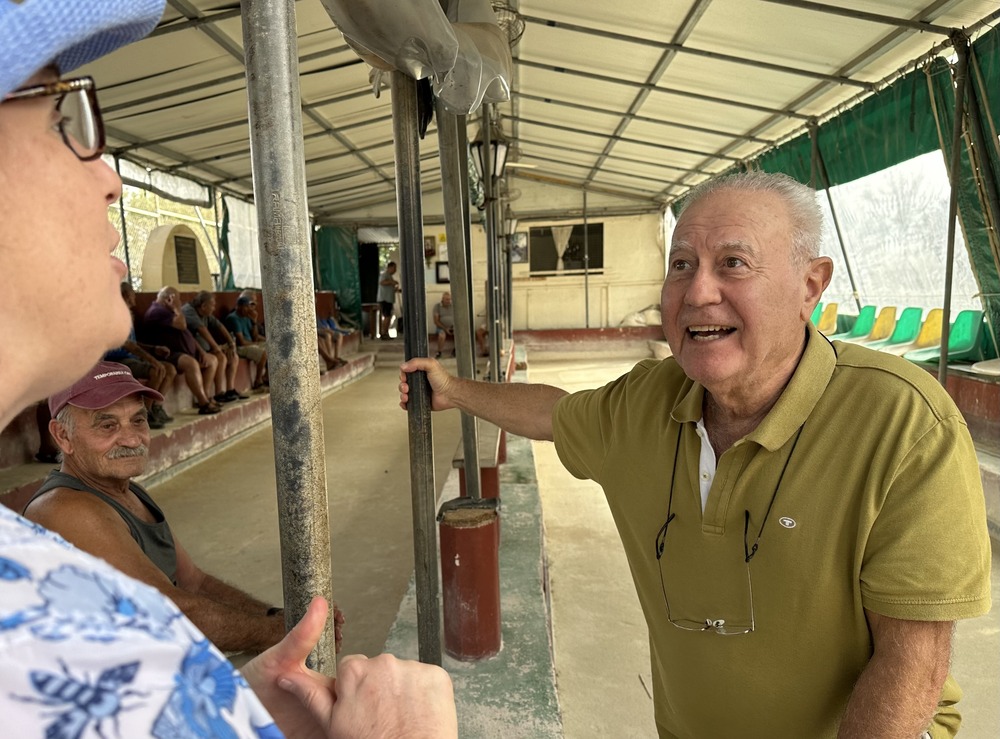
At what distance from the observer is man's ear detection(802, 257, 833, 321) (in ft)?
4.88

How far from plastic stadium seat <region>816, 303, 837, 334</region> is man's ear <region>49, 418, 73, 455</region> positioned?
31.7ft

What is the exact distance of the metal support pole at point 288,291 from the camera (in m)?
0.95

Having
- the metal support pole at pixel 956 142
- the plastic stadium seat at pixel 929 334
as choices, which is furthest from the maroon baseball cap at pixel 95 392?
the plastic stadium seat at pixel 929 334

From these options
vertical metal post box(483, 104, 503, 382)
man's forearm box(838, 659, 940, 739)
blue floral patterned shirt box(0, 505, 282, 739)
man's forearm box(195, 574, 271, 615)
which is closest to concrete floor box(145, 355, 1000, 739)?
man's forearm box(195, 574, 271, 615)

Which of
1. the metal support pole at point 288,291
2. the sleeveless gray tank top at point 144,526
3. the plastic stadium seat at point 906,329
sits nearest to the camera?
the metal support pole at point 288,291

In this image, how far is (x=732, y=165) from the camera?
37.3ft

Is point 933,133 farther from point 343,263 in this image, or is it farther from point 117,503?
point 343,263

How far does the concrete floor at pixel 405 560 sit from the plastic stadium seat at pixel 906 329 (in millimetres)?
4053

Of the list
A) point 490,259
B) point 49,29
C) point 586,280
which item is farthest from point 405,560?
point 586,280

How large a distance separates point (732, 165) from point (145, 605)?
12.4 m

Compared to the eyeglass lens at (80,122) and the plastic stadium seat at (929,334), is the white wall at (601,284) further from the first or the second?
the eyeglass lens at (80,122)

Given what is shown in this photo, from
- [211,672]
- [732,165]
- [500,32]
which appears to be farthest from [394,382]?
[211,672]

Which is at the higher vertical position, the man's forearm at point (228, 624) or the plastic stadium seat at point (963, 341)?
the plastic stadium seat at point (963, 341)

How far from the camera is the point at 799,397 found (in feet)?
4.58
